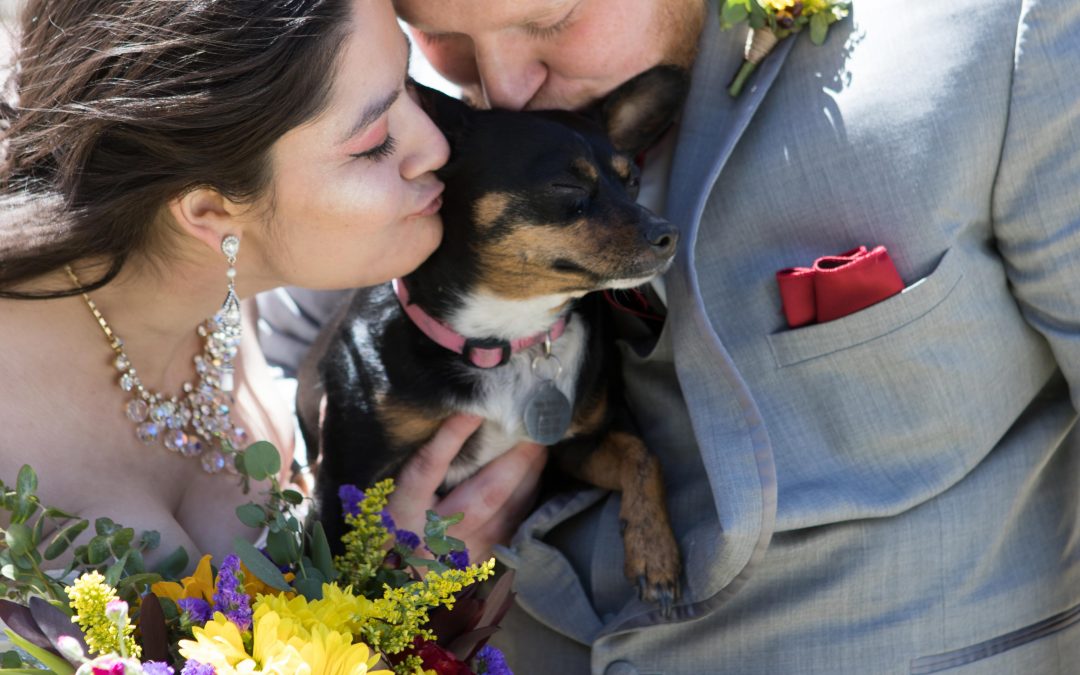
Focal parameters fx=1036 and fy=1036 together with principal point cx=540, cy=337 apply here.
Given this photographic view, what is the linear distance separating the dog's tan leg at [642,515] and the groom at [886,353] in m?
0.06

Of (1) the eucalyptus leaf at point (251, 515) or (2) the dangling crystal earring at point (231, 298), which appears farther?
(2) the dangling crystal earring at point (231, 298)

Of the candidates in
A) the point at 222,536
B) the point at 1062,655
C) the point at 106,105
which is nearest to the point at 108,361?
the point at 222,536

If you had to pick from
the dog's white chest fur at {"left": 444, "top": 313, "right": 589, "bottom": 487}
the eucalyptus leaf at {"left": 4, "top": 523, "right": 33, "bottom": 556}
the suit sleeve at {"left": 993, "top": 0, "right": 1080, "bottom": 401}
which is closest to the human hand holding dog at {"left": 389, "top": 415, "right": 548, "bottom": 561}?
the dog's white chest fur at {"left": 444, "top": 313, "right": 589, "bottom": 487}

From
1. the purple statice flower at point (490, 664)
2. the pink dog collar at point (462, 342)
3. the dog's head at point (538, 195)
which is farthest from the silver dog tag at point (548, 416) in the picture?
the purple statice flower at point (490, 664)

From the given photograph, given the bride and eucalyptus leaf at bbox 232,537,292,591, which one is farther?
the bride

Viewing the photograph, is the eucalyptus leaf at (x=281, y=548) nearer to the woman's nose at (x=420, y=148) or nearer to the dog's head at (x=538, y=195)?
the woman's nose at (x=420, y=148)

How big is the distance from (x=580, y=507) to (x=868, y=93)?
95 cm

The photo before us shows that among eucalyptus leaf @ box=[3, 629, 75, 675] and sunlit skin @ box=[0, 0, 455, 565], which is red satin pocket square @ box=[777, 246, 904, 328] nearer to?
sunlit skin @ box=[0, 0, 455, 565]

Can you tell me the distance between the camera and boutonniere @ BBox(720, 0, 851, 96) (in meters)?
1.72

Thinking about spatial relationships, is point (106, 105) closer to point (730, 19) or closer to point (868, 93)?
point (730, 19)

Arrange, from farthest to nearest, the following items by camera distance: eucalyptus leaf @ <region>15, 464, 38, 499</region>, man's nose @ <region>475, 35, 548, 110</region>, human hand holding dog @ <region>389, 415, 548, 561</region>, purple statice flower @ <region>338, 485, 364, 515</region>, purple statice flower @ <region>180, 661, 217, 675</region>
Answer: human hand holding dog @ <region>389, 415, 548, 561</region> < man's nose @ <region>475, 35, 548, 110</region> < purple statice flower @ <region>338, 485, 364, 515</region> < eucalyptus leaf @ <region>15, 464, 38, 499</region> < purple statice flower @ <region>180, 661, 217, 675</region>

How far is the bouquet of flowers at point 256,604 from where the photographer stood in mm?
1081

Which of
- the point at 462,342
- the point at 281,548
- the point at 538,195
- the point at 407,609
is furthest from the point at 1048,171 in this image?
the point at 281,548

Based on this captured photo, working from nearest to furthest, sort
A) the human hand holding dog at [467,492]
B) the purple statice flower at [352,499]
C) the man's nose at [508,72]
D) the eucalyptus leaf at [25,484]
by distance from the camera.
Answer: the eucalyptus leaf at [25,484] < the purple statice flower at [352,499] < the man's nose at [508,72] < the human hand holding dog at [467,492]
